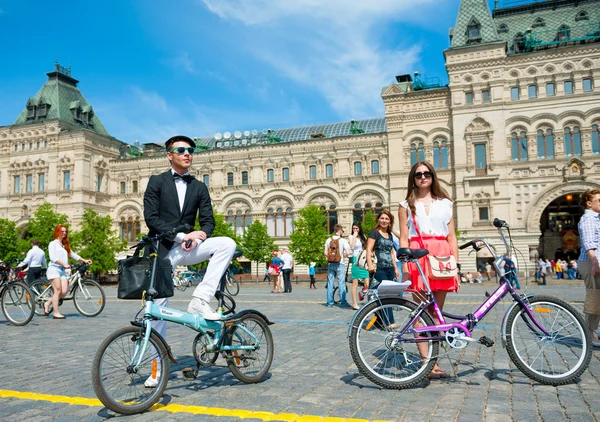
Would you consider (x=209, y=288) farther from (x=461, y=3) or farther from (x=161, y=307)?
(x=461, y=3)

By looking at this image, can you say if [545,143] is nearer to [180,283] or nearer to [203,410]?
[180,283]

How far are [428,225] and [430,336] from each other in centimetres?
114

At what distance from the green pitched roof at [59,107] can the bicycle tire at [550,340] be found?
175ft

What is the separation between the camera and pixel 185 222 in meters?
4.89

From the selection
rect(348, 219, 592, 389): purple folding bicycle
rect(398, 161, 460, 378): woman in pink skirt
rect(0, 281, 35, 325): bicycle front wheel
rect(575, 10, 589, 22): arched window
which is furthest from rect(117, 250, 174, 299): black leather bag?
rect(575, 10, 589, 22): arched window

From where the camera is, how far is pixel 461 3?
4181 centimetres

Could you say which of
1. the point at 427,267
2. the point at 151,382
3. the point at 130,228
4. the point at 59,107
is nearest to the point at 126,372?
the point at 151,382

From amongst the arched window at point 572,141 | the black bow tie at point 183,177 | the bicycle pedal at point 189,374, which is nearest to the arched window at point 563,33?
the arched window at point 572,141

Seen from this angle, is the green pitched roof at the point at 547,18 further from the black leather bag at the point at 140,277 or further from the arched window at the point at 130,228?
the black leather bag at the point at 140,277

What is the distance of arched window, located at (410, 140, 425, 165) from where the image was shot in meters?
41.0

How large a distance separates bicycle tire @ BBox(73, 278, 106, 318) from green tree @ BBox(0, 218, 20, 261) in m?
39.0

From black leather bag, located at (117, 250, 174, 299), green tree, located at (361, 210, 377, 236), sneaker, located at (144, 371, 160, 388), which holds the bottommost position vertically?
sneaker, located at (144, 371, 160, 388)

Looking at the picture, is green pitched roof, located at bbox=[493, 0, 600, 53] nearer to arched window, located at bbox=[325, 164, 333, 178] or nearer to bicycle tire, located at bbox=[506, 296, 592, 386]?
arched window, located at bbox=[325, 164, 333, 178]

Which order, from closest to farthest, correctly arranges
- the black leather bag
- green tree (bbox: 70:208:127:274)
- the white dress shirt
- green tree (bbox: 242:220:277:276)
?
the black leather bag, the white dress shirt, green tree (bbox: 70:208:127:274), green tree (bbox: 242:220:277:276)
